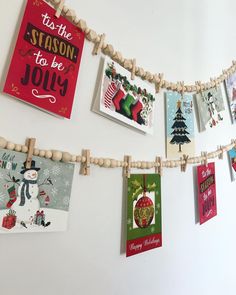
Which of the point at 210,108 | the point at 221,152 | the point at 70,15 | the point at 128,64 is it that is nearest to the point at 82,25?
the point at 70,15

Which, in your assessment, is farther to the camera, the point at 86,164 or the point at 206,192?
the point at 206,192

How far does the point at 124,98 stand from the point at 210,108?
1.31 ft

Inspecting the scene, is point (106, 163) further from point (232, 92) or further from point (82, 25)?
point (232, 92)

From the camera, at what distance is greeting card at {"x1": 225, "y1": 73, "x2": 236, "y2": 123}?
0.93 meters

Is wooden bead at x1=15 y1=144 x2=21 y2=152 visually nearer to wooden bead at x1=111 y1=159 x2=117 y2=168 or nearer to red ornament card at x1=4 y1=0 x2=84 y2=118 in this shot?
red ornament card at x1=4 y1=0 x2=84 y2=118

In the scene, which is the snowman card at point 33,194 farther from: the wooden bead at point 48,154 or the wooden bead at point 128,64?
the wooden bead at point 128,64

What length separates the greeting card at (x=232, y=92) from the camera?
0.93 metres

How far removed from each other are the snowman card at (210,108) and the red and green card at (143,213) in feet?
0.93

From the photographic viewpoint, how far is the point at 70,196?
46 centimetres

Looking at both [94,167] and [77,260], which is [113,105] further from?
[77,260]

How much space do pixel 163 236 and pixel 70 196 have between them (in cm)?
31

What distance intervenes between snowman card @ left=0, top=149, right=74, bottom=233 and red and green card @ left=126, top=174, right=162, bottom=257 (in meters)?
0.17

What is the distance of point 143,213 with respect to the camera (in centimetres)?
57

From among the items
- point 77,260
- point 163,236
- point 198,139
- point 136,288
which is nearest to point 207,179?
point 198,139
